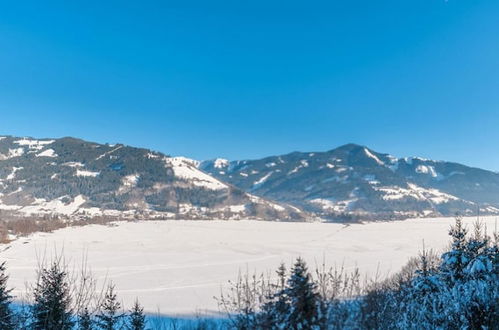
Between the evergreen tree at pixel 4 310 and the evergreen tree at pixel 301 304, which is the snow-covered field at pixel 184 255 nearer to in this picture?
the evergreen tree at pixel 4 310

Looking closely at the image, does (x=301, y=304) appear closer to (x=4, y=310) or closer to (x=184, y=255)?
(x=4, y=310)

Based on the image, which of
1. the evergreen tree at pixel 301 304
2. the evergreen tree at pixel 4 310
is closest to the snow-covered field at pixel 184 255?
the evergreen tree at pixel 4 310

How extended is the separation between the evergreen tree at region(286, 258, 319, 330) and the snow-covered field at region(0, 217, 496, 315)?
20641mm

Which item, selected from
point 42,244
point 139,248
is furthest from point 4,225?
point 139,248

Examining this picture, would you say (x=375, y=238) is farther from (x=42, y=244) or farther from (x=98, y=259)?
(x=42, y=244)

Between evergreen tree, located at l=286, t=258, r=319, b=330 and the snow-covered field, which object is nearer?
evergreen tree, located at l=286, t=258, r=319, b=330

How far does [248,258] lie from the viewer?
79125mm

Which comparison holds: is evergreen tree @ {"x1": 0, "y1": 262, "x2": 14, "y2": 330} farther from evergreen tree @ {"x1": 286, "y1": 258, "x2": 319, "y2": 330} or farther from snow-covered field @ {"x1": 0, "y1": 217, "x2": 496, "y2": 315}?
snow-covered field @ {"x1": 0, "y1": 217, "x2": 496, "y2": 315}

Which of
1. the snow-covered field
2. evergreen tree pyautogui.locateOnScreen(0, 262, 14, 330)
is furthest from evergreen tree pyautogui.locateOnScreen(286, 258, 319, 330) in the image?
the snow-covered field

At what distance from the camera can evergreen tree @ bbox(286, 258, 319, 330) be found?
895 cm

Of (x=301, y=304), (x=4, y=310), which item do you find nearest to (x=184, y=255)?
(x=4, y=310)

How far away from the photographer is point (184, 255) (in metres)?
82.8

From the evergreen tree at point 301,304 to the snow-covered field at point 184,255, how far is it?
20.6 metres

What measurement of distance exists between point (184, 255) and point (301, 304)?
254ft
